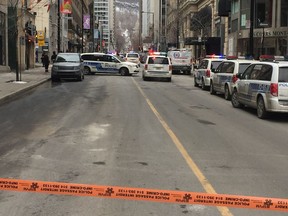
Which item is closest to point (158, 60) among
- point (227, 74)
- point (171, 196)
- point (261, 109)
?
point (227, 74)

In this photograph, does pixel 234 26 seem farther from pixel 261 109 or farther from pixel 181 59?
pixel 261 109

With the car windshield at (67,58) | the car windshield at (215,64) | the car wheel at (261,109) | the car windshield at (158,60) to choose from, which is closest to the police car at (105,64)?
the car windshield at (158,60)

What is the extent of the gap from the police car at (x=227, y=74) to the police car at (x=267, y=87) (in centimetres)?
284

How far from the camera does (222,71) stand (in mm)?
19797

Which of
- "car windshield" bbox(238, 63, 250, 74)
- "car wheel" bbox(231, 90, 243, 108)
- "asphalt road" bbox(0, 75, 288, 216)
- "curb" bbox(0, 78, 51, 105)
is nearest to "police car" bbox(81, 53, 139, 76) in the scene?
"curb" bbox(0, 78, 51, 105)

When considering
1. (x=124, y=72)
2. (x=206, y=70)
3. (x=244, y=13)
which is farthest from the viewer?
(x=244, y=13)

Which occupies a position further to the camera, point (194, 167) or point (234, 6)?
point (234, 6)

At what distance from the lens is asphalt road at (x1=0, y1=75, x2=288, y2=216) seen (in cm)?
545

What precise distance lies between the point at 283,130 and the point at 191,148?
369cm

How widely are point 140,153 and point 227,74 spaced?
11.5 meters

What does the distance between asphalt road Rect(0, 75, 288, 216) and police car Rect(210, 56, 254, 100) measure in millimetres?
3799

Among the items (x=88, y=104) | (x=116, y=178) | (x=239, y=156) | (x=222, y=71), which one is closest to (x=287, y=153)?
(x=239, y=156)

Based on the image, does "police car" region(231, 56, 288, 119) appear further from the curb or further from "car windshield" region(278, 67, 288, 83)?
the curb

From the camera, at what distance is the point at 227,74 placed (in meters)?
19.1
